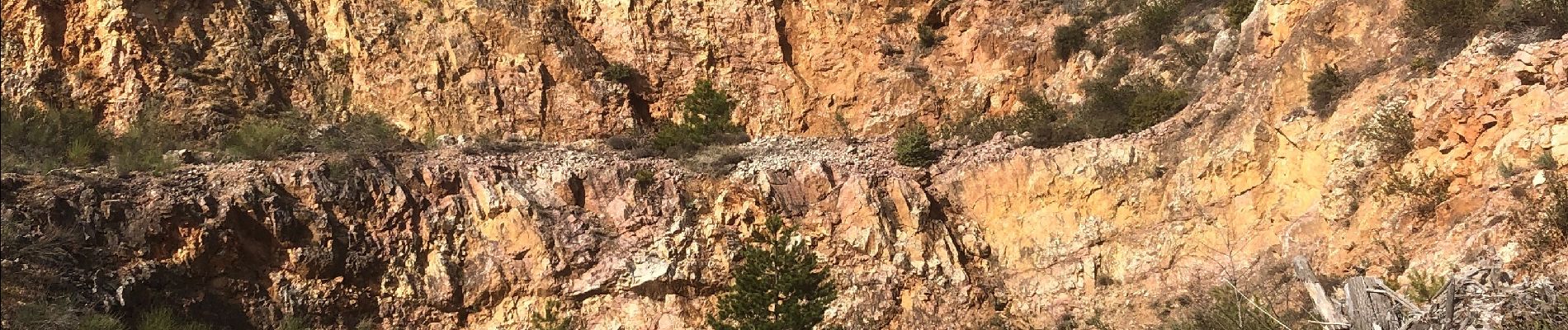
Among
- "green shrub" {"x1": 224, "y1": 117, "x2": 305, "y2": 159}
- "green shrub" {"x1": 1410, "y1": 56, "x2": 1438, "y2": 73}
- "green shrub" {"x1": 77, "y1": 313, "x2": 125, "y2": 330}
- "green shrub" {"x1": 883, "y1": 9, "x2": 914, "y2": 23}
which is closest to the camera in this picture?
"green shrub" {"x1": 77, "y1": 313, "x2": 125, "y2": 330}

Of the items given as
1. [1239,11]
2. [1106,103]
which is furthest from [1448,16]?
[1106,103]

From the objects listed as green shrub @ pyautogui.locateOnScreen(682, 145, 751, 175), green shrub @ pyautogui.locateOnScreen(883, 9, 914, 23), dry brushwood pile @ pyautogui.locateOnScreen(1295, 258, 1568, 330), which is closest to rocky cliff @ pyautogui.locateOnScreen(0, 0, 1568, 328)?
green shrub @ pyautogui.locateOnScreen(682, 145, 751, 175)

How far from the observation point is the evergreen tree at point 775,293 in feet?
47.0

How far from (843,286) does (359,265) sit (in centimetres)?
635

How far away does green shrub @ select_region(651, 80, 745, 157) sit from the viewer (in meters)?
18.0

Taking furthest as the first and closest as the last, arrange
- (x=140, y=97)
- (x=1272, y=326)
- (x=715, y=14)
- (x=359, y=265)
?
(x=715, y=14)
(x=140, y=97)
(x=359, y=265)
(x=1272, y=326)

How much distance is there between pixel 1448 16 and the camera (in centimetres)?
1266

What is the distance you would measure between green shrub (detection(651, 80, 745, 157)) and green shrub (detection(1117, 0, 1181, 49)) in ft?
22.3

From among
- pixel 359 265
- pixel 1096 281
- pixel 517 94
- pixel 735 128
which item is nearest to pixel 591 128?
pixel 517 94

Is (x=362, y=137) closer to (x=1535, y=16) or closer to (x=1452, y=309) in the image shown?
(x=1452, y=309)

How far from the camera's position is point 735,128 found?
1925 centimetres

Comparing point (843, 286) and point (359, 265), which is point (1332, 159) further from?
point (359, 265)

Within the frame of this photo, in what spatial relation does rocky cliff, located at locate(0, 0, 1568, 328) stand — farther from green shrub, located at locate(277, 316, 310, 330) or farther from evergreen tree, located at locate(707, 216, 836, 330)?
evergreen tree, located at locate(707, 216, 836, 330)

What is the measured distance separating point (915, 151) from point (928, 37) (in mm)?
4146
